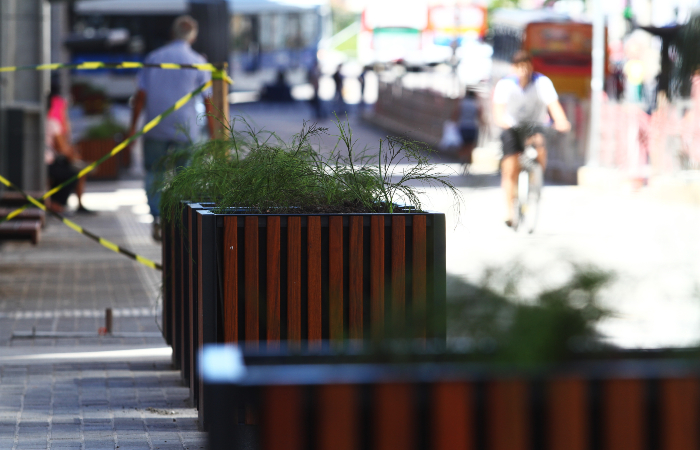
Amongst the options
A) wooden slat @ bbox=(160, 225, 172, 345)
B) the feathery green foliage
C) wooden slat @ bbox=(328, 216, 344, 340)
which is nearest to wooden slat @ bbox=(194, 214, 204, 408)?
the feathery green foliage

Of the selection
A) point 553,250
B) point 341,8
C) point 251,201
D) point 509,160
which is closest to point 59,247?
point 509,160

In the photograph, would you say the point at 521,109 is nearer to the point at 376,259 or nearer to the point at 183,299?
the point at 183,299

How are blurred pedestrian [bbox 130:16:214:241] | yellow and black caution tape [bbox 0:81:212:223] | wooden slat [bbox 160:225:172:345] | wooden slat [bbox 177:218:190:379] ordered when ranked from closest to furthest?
wooden slat [bbox 177:218:190:379], wooden slat [bbox 160:225:172:345], yellow and black caution tape [bbox 0:81:212:223], blurred pedestrian [bbox 130:16:214:241]

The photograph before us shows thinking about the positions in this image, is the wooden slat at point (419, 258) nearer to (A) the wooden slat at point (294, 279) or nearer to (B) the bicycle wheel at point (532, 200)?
(A) the wooden slat at point (294, 279)

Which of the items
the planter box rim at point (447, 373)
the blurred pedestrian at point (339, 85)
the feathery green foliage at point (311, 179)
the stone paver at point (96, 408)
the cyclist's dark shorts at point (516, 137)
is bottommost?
the stone paver at point (96, 408)

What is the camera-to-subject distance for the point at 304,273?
4273 mm

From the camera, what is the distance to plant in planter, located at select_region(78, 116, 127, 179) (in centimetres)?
1794

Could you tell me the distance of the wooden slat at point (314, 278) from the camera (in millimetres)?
4223

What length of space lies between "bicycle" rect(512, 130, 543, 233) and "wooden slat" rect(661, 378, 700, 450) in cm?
920

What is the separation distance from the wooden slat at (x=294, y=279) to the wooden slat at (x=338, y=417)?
6.73ft

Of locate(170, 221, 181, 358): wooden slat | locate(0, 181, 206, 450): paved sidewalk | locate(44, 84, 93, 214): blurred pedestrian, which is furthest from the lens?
locate(44, 84, 93, 214): blurred pedestrian

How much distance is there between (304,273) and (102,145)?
566 inches

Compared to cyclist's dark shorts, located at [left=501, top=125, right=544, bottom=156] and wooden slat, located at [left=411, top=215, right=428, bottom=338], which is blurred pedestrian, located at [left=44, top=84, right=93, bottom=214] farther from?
wooden slat, located at [left=411, top=215, right=428, bottom=338]

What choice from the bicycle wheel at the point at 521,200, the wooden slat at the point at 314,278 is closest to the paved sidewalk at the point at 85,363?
the wooden slat at the point at 314,278
